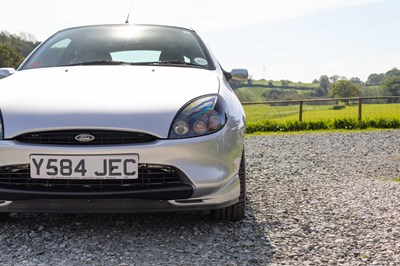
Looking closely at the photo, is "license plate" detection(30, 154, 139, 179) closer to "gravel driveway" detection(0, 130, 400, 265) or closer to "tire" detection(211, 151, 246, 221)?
"gravel driveway" detection(0, 130, 400, 265)

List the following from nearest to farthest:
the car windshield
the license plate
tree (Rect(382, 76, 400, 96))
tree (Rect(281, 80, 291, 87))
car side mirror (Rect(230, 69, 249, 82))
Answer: the license plate, the car windshield, car side mirror (Rect(230, 69, 249, 82)), tree (Rect(382, 76, 400, 96)), tree (Rect(281, 80, 291, 87))

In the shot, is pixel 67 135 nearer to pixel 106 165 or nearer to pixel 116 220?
pixel 106 165

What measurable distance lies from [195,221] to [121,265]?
34.7 inches

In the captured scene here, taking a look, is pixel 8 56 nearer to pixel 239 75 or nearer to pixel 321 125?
pixel 321 125

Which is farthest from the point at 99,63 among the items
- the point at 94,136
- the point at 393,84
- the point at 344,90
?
the point at 344,90

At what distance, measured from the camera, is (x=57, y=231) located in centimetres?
310

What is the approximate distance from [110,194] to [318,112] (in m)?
16.7

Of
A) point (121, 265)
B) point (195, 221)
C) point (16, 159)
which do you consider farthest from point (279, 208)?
point (16, 159)

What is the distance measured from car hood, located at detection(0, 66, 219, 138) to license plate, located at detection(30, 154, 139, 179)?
0.16m

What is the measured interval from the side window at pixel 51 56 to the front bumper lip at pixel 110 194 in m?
1.34

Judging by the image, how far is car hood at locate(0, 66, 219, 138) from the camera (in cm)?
267

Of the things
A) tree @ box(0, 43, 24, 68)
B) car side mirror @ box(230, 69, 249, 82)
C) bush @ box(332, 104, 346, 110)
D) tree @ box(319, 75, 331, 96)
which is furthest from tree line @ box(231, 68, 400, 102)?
car side mirror @ box(230, 69, 249, 82)

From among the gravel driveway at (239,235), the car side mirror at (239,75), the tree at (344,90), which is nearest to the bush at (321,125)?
the gravel driveway at (239,235)

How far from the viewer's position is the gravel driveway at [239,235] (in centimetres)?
266
